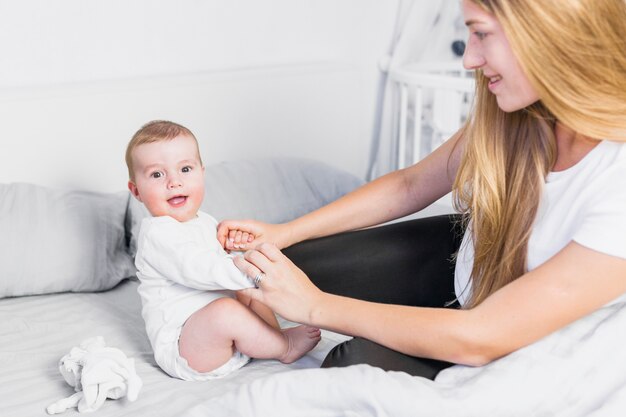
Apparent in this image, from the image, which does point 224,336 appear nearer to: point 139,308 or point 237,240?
point 237,240

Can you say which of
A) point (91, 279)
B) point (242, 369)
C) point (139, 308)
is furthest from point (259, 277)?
point (91, 279)

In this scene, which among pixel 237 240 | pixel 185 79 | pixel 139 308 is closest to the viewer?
pixel 237 240

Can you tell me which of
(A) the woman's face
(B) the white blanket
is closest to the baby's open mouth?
(B) the white blanket

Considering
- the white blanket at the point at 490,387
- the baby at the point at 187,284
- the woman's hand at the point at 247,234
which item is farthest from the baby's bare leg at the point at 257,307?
the white blanket at the point at 490,387

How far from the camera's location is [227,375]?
1.57 metres

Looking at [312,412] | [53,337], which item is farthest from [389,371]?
[53,337]

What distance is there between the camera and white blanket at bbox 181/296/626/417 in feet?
3.99

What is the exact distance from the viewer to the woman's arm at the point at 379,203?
5.69 feet

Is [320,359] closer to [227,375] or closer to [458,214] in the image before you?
[227,375]

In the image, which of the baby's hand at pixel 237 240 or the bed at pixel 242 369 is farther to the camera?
the baby's hand at pixel 237 240

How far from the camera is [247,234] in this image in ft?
5.61

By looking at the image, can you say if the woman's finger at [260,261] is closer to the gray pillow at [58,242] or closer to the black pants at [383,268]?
the black pants at [383,268]

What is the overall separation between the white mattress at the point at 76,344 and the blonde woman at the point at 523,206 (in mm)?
220

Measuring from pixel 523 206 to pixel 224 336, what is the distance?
58cm
